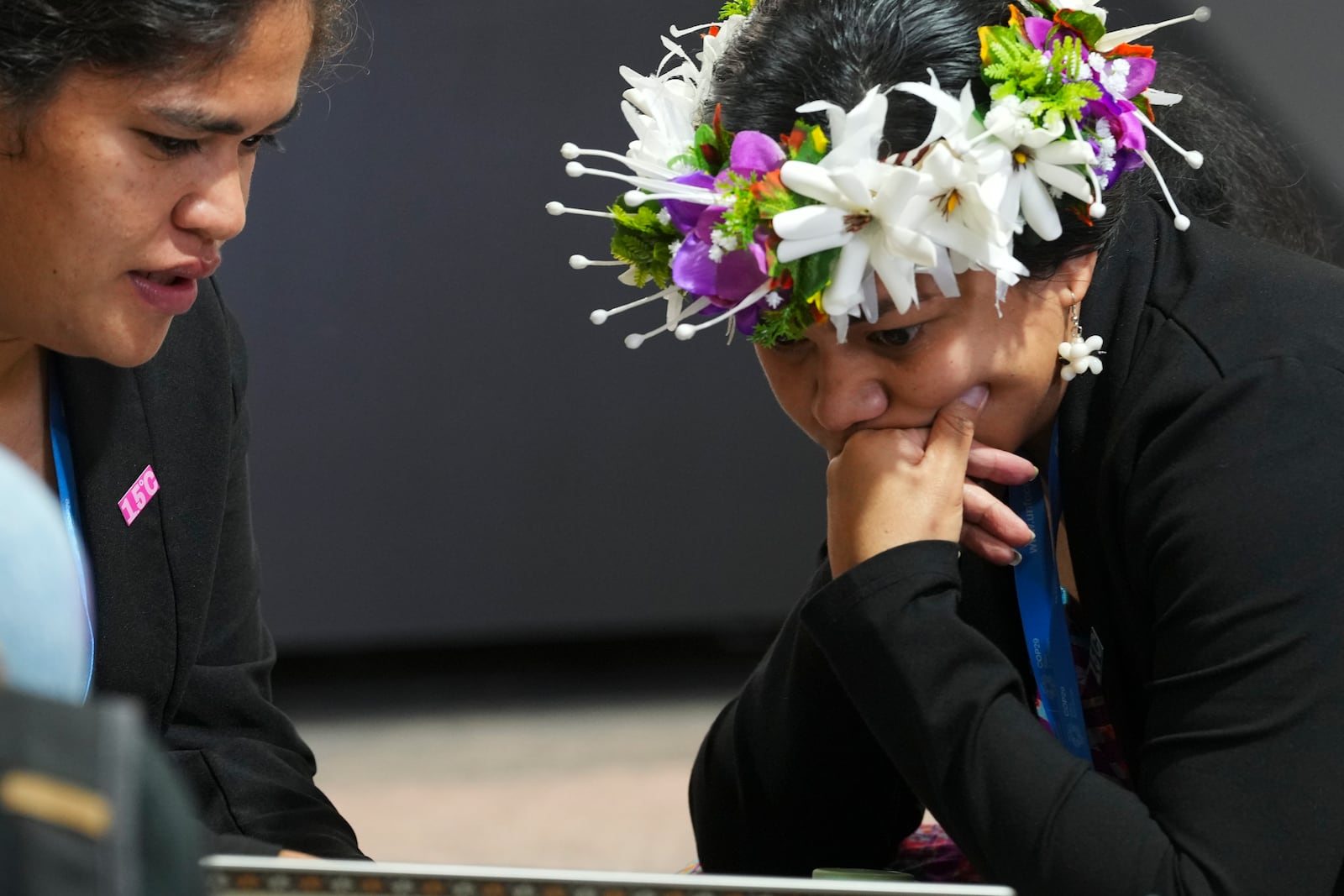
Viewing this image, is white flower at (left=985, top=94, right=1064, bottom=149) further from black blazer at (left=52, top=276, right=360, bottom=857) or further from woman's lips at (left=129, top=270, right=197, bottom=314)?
black blazer at (left=52, top=276, right=360, bottom=857)

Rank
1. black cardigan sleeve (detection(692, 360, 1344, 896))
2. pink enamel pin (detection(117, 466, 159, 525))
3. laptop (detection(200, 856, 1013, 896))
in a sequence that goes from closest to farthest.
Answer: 1. laptop (detection(200, 856, 1013, 896))
2. black cardigan sleeve (detection(692, 360, 1344, 896))
3. pink enamel pin (detection(117, 466, 159, 525))

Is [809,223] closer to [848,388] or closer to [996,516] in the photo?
[848,388]

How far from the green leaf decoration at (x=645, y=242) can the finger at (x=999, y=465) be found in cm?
29

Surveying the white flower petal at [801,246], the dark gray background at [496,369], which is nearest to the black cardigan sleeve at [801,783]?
the white flower petal at [801,246]

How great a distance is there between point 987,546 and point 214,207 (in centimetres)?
68

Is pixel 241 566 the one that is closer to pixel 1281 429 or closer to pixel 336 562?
pixel 1281 429

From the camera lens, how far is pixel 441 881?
744mm

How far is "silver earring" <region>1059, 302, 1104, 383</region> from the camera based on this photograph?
1234 millimetres

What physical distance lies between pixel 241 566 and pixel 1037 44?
2.90 ft

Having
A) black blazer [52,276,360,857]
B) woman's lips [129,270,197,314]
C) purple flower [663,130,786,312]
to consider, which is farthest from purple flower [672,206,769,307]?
black blazer [52,276,360,857]

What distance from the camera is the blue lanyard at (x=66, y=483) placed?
1.37 meters

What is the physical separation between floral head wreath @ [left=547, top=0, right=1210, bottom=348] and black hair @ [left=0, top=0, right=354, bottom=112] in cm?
30

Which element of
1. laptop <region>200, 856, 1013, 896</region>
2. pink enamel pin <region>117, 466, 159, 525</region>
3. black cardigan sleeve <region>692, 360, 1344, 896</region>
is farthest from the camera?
pink enamel pin <region>117, 466, 159, 525</region>

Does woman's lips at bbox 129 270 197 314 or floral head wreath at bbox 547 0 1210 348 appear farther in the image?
woman's lips at bbox 129 270 197 314
